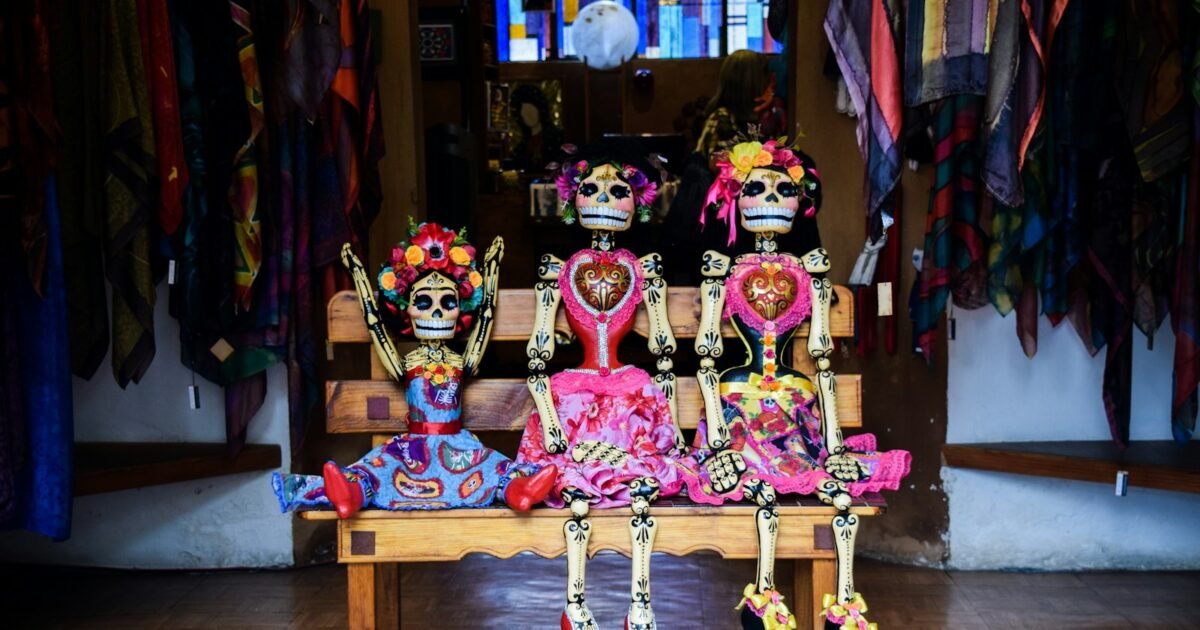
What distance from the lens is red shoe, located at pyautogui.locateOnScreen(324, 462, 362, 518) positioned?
239cm

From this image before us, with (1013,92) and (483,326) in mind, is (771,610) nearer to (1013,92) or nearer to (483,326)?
(483,326)

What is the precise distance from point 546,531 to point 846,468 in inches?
29.1

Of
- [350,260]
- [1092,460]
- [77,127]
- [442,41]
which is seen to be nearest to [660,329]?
[350,260]

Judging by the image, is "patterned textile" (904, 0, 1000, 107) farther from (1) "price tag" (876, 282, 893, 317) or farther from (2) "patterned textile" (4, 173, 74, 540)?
(2) "patterned textile" (4, 173, 74, 540)

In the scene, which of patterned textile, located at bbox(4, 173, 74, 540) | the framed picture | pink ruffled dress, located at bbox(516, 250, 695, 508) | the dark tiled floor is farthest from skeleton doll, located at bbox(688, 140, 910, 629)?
the framed picture

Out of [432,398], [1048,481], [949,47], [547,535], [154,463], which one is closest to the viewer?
[547,535]

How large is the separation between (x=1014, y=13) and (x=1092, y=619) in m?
1.80

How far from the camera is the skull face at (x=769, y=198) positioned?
2793 mm

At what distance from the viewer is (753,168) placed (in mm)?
2818

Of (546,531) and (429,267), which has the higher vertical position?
(429,267)

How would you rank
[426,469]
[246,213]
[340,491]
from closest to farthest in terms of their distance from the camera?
[340,491] → [426,469] → [246,213]

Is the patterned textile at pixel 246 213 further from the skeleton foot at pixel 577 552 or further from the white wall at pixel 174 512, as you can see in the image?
the skeleton foot at pixel 577 552

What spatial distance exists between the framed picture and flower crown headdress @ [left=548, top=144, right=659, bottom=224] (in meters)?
4.23

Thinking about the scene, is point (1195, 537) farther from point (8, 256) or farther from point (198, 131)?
point (8, 256)
